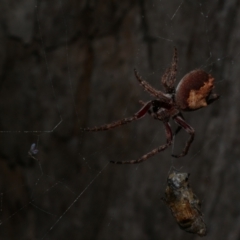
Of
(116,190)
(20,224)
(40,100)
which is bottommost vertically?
(20,224)

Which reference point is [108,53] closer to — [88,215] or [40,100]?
[40,100]

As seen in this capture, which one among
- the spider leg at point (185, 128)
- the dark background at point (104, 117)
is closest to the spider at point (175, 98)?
the spider leg at point (185, 128)

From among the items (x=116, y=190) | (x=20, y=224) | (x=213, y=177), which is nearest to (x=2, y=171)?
(x=20, y=224)

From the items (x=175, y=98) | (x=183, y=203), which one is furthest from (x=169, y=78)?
(x=183, y=203)

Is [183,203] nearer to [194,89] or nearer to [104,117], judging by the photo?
[194,89]

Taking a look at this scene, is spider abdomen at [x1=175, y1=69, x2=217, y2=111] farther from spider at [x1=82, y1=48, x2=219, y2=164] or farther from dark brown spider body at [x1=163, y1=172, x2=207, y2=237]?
dark brown spider body at [x1=163, y1=172, x2=207, y2=237]

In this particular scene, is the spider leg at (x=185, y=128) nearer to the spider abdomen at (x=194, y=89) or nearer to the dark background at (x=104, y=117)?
the spider abdomen at (x=194, y=89)

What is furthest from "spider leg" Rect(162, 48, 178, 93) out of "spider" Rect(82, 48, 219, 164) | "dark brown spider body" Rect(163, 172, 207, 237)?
"dark brown spider body" Rect(163, 172, 207, 237)
